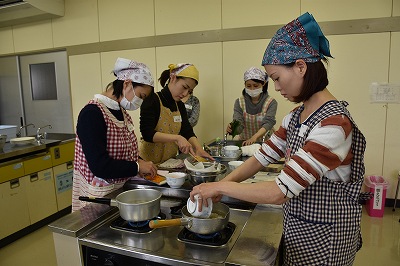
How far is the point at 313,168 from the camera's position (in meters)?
0.79

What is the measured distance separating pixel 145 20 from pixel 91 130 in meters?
2.93

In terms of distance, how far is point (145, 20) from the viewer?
384cm

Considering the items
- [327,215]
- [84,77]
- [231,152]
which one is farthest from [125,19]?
[327,215]

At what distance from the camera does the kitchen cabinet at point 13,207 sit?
2.54 metres

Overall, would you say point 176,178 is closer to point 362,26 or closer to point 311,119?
point 311,119

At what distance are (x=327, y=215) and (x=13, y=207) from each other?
2.76 metres

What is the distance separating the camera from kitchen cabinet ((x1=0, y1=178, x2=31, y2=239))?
2.54m

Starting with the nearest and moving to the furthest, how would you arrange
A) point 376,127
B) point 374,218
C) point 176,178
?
point 176,178, point 374,218, point 376,127

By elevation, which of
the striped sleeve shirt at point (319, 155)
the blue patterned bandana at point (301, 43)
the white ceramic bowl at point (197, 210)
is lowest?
the white ceramic bowl at point (197, 210)

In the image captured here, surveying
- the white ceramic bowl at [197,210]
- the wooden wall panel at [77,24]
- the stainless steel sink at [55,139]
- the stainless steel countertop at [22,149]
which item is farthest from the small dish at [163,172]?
the wooden wall panel at [77,24]

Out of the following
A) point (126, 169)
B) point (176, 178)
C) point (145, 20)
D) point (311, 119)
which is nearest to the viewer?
point (311, 119)

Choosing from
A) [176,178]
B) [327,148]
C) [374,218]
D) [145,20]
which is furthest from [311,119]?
[145,20]

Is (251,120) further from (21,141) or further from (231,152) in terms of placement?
(21,141)

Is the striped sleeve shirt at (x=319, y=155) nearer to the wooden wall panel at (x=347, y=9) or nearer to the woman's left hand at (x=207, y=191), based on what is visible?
the woman's left hand at (x=207, y=191)
